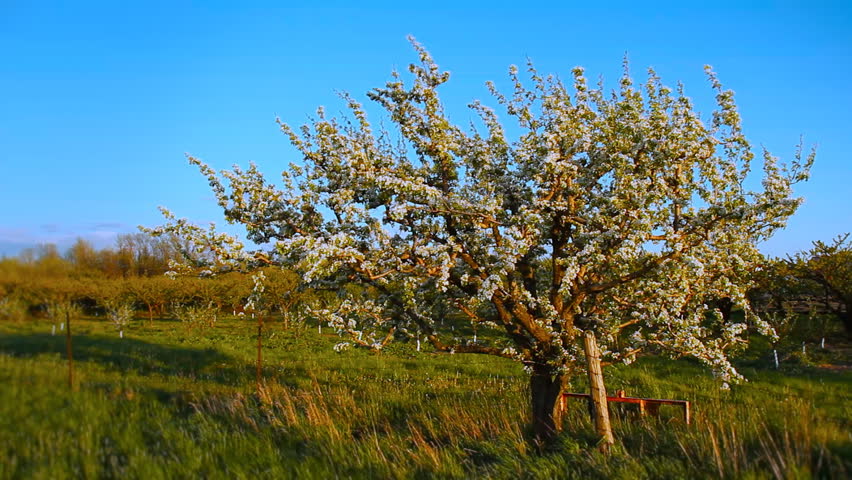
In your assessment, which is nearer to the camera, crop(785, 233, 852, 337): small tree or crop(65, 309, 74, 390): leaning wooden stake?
crop(65, 309, 74, 390): leaning wooden stake

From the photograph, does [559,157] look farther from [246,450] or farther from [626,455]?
[246,450]

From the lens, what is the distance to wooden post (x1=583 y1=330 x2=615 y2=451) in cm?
894

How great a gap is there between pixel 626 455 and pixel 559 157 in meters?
5.24

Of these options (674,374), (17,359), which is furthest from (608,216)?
(674,374)

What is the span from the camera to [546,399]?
36.2ft

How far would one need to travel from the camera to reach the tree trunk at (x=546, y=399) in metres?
10.6

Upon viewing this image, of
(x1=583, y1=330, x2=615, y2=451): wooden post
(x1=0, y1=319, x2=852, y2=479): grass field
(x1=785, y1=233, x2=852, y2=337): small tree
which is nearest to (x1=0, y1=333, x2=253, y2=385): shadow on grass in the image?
(x1=0, y1=319, x2=852, y2=479): grass field

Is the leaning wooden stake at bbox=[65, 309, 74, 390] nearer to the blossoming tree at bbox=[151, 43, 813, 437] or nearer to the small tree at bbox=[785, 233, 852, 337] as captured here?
the blossoming tree at bbox=[151, 43, 813, 437]

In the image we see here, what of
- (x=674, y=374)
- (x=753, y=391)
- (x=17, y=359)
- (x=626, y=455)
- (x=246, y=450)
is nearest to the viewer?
(x=17, y=359)

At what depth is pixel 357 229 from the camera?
1097 cm

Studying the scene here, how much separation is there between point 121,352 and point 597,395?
7162 millimetres

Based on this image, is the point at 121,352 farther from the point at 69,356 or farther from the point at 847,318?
the point at 847,318

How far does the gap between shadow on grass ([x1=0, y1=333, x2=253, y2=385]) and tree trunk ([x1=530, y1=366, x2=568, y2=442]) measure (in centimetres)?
669

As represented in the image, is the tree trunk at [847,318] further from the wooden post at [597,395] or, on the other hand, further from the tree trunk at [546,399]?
the wooden post at [597,395]
